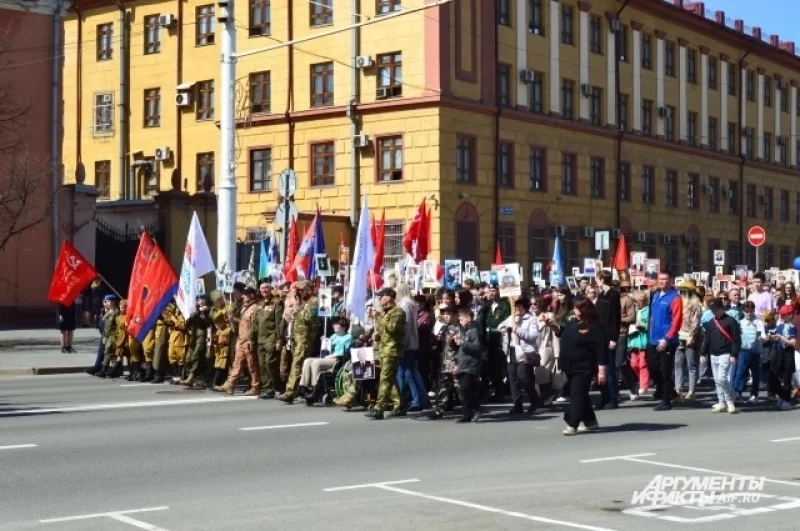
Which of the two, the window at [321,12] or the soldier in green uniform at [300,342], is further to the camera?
the window at [321,12]

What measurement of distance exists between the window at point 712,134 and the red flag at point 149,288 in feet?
Result: 128

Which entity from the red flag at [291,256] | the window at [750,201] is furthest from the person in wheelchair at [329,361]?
the window at [750,201]

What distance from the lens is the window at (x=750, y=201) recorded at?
6034 centimetres

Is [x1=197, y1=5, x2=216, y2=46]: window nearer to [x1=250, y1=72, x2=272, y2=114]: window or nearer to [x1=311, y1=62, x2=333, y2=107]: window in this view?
[x1=250, y1=72, x2=272, y2=114]: window

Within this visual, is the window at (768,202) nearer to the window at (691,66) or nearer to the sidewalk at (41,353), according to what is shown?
the window at (691,66)

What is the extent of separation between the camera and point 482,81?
43.6 m

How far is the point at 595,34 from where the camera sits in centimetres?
4972

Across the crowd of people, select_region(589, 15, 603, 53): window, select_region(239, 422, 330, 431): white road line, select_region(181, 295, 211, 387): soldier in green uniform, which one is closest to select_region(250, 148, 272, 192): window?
select_region(589, 15, 603, 53): window

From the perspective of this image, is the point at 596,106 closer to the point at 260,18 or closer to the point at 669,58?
the point at 669,58

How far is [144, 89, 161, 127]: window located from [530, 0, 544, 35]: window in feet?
46.4

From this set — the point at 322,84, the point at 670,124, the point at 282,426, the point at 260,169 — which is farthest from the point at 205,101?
the point at 282,426

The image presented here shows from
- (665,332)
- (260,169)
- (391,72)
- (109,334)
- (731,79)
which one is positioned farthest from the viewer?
(731,79)

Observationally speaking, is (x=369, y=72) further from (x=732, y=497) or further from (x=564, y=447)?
(x=732, y=497)

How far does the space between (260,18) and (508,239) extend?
1144 centimetres
